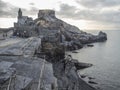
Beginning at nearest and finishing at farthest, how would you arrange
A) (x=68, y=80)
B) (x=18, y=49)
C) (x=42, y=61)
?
(x=42, y=61) < (x=68, y=80) < (x=18, y=49)

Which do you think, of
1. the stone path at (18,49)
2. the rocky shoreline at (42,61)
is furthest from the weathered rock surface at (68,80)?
the stone path at (18,49)

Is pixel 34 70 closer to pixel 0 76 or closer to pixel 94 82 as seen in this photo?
pixel 0 76

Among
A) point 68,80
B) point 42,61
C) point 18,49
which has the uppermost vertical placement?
point 18,49

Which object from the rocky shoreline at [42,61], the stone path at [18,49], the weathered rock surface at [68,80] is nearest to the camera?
the rocky shoreline at [42,61]

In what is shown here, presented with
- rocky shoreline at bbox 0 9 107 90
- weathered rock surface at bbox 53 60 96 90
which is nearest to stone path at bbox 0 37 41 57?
rocky shoreline at bbox 0 9 107 90

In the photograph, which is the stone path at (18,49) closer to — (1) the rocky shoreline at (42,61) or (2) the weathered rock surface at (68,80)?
(1) the rocky shoreline at (42,61)

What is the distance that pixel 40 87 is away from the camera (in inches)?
996

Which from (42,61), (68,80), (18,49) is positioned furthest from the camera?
(18,49)

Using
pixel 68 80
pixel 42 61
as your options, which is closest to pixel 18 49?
pixel 42 61

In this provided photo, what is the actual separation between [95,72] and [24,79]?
5597cm

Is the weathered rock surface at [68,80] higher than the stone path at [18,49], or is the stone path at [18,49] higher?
the stone path at [18,49]

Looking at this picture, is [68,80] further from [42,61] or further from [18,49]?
[18,49]

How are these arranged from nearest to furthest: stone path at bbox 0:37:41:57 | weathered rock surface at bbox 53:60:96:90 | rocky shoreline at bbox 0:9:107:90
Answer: rocky shoreline at bbox 0:9:107:90
weathered rock surface at bbox 53:60:96:90
stone path at bbox 0:37:41:57

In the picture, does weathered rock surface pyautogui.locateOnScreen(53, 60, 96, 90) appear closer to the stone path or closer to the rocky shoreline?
the rocky shoreline
